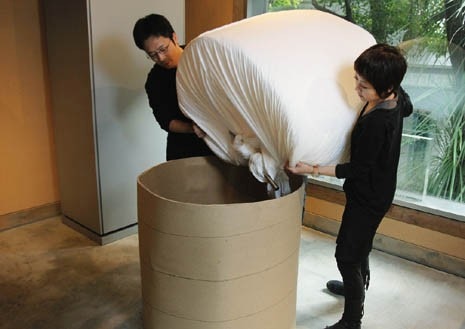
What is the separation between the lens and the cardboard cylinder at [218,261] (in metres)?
1.32

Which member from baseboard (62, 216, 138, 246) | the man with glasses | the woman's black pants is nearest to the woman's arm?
the woman's black pants

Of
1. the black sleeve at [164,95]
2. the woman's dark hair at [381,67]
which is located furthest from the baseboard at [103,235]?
the woman's dark hair at [381,67]

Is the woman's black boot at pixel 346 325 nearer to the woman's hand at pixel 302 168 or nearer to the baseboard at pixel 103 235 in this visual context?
the woman's hand at pixel 302 168

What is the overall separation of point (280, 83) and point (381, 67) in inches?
13.1

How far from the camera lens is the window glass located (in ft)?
7.33

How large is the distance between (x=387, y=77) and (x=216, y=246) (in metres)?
0.75

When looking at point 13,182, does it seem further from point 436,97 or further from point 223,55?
point 436,97

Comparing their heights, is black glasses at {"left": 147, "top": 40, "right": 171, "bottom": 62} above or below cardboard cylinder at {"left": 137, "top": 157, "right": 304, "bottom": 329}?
above

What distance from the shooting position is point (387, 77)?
4.53 ft

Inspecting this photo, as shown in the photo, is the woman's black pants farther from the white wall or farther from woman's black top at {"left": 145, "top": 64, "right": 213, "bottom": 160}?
the white wall

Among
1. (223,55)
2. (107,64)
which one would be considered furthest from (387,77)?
(107,64)

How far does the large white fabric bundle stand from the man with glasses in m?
0.25

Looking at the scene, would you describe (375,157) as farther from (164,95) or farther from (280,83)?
(164,95)

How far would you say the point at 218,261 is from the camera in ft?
4.40
